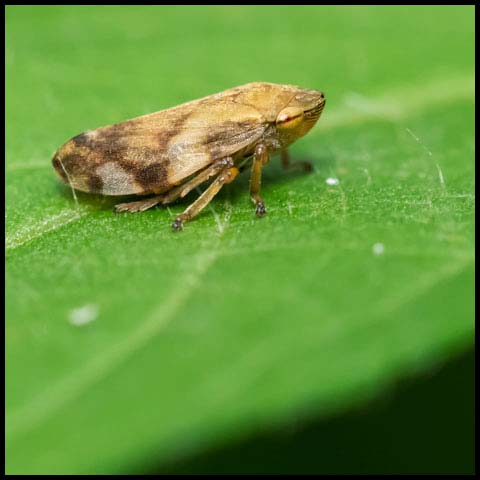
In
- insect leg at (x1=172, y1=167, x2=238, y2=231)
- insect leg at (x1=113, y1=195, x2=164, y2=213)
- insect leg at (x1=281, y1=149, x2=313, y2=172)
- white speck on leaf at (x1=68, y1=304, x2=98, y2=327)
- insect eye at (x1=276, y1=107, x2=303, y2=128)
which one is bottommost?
insect leg at (x1=281, y1=149, x2=313, y2=172)

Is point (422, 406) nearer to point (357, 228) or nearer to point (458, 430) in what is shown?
point (458, 430)

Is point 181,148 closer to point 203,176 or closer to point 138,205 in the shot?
point 203,176

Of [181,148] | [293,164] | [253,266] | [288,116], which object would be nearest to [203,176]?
[181,148]

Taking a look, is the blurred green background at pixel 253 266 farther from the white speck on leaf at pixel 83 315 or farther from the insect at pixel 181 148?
the insect at pixel 181 148

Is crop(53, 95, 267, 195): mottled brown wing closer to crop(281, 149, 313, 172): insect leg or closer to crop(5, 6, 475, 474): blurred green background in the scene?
crop(5, 6, 475, 474): blurred green background

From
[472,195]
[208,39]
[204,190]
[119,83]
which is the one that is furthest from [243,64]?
[472,195]

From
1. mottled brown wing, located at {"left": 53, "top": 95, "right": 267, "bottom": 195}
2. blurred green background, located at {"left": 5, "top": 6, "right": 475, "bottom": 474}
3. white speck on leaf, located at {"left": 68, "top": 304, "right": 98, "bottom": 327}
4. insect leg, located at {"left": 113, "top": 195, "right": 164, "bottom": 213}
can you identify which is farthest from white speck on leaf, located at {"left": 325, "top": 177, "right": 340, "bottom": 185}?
white speck on leaf, located at {"left": 68, "top": 304, "right": 98, "bottom": 327}
